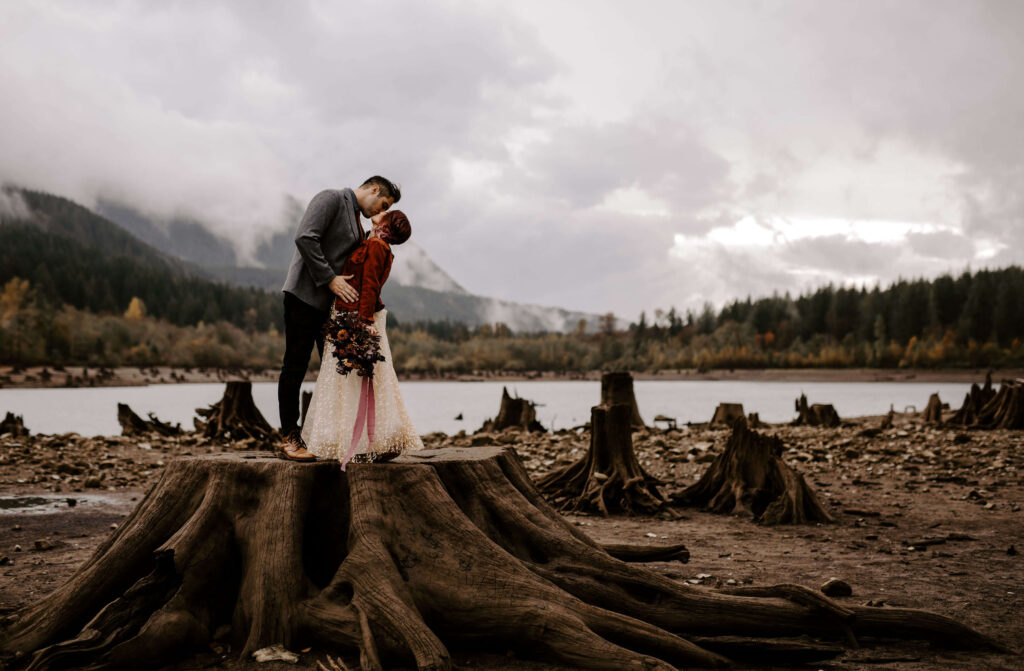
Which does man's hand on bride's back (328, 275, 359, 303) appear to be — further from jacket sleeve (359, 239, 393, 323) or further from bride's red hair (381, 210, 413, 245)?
bride's red hair (381, 210, 413, 245)

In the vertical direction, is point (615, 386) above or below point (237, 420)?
above

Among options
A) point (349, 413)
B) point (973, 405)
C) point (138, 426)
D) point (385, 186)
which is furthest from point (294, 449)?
point (973, 405)

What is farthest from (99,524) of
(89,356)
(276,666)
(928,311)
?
(928,311)

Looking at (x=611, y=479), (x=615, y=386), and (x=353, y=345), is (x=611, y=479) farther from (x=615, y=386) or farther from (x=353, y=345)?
(x=615, y=386)

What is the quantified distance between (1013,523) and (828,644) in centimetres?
628

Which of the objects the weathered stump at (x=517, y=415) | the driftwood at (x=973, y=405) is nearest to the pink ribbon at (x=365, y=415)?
the weathered stump at (x=517, y=415)

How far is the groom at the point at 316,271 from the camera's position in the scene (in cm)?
553

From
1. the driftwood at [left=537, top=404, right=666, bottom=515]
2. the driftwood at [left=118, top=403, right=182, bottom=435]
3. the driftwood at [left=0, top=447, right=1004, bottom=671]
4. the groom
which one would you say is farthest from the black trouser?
the driftwood at [left=118, top=403, right=182, bottom=435]

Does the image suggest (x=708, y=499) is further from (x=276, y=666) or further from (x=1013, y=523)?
(x=276, y=666)

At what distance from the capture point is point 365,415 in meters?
5.31

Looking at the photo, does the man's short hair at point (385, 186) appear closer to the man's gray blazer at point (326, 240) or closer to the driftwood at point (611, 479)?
the man's gray blazer at point (326, 240)

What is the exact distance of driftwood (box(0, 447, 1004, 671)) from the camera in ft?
14.2

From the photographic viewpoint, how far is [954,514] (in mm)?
9953

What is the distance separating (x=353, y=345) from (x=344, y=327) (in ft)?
0.54
